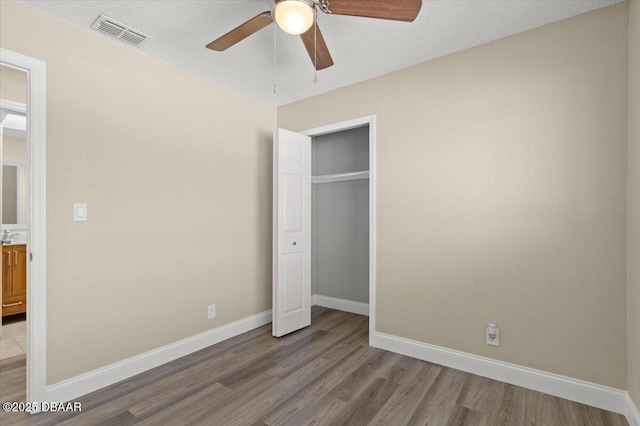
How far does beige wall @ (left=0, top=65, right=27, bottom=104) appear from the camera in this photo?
2725 millimetres

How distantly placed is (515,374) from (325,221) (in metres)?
2.74

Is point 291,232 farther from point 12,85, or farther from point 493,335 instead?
point 12,85

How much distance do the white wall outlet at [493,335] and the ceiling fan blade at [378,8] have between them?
7.35ft

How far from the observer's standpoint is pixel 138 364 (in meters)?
2.51

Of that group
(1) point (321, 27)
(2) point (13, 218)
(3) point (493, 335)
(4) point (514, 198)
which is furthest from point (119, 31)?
(3) point (493, 335)

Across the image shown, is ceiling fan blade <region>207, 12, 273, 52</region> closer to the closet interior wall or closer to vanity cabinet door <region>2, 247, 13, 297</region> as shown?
the closet interior wall

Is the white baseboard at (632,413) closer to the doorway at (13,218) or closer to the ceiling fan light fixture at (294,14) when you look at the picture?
the ceiling fan light fixture at (294,14)

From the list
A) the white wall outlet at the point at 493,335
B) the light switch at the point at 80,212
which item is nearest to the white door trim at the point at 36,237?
the light switch at the point at 80,212

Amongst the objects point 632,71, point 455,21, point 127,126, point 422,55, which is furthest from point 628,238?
point 127,126

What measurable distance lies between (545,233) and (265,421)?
229 cm

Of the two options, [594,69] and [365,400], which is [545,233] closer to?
[594,69]

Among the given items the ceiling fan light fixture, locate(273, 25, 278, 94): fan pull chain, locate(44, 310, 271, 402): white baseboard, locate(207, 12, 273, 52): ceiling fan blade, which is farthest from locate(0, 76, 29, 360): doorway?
the ceiling fan light fixture

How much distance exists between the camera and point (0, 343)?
3.06m

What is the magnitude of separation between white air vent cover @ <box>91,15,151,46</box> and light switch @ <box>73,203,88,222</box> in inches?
50.1
